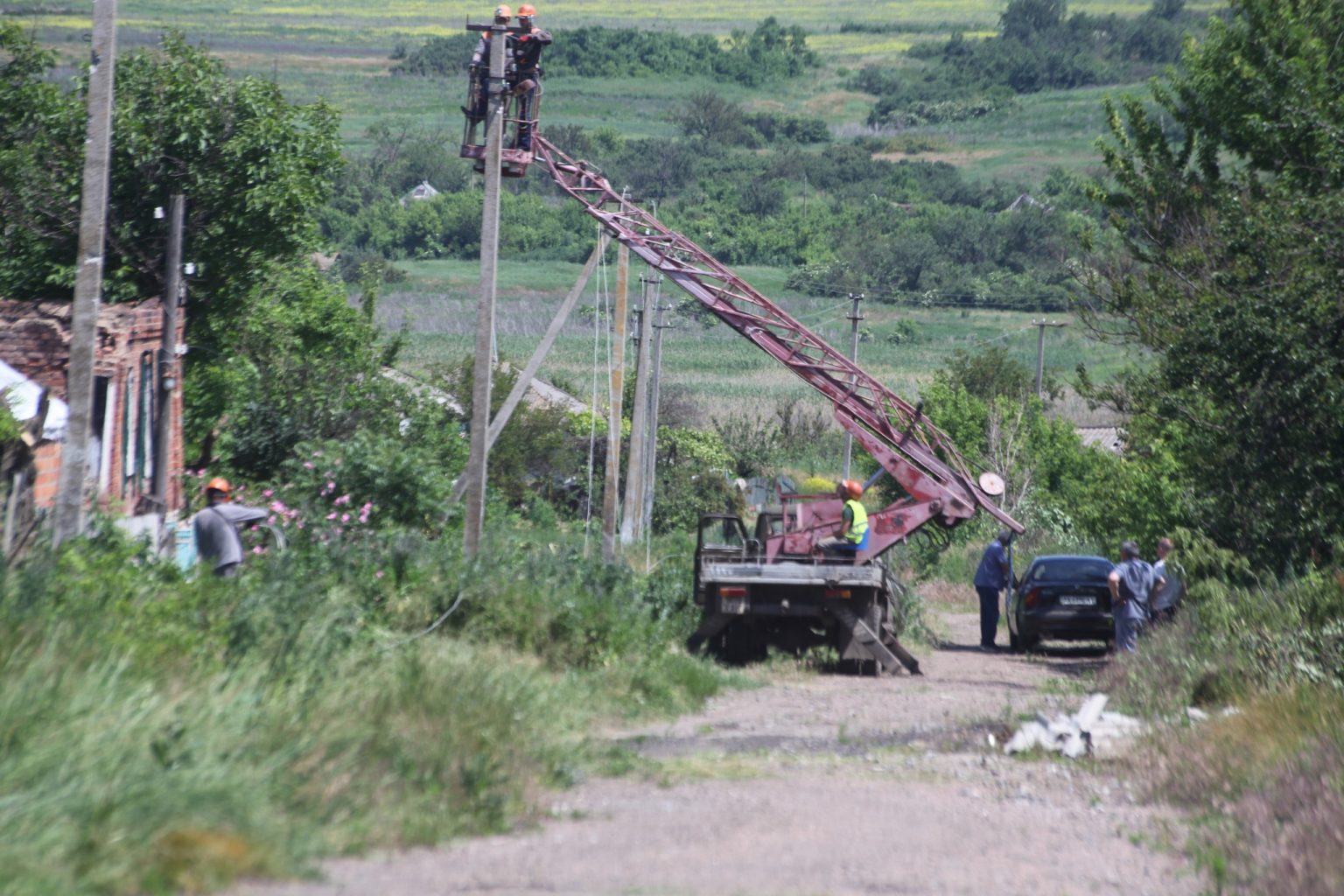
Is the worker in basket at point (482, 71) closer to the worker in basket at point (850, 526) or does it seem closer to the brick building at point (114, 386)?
the brick building at point (114, 386)

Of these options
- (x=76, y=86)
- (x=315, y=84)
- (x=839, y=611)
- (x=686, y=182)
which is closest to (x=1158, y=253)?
(x=839, y=611)

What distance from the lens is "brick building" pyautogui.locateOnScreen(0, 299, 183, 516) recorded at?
18688 millimetres

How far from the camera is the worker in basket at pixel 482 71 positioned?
762 inches

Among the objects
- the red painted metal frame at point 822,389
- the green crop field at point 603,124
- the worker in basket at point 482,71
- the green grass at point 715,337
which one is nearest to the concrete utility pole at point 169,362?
the worker in basket at point 482,71

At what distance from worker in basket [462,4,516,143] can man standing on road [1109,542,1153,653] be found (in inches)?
367

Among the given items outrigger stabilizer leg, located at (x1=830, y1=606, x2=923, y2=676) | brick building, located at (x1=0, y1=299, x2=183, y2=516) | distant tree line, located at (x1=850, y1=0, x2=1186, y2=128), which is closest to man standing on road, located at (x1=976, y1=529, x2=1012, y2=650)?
outrigger stabilizer leg, located at (x1=830, y1=606, x2=923, y2=676)

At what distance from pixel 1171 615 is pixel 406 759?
11727 millimetres

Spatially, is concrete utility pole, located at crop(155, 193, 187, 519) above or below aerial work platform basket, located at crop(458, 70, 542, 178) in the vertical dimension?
below

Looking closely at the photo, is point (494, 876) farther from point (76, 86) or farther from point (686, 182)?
point (686, 182)

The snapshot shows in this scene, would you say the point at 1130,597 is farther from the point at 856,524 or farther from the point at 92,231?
the point at 92,231

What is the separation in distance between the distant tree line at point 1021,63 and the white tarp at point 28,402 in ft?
504

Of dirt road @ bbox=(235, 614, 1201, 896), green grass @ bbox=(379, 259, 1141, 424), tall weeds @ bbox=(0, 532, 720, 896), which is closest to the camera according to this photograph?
tall weeds @ bbox=(0, 532, 720, 896)

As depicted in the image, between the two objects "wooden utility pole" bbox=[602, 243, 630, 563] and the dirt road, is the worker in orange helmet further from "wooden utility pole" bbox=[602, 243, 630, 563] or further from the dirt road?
the dirt road

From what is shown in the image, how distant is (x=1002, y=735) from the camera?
40.4 ft
